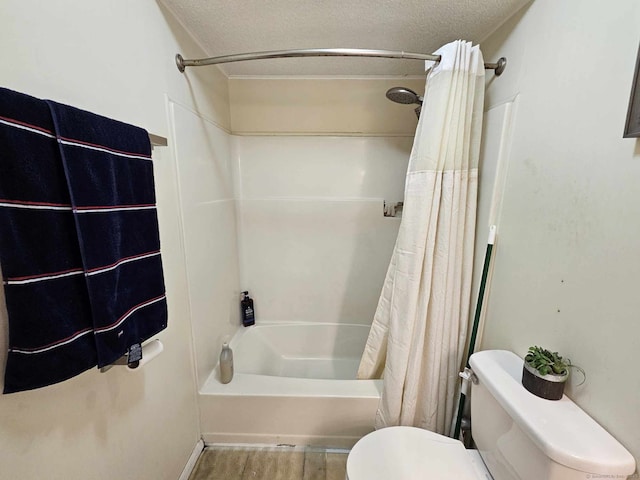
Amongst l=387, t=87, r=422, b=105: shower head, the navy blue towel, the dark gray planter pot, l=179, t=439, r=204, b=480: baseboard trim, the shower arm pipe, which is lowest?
l=179, t=439, r=204, b=480: baseboard trim

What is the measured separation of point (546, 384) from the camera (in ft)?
2.53

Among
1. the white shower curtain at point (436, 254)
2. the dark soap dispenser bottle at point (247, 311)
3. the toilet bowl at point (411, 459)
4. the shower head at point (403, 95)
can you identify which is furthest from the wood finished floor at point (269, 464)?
the shower head at point (403, 95)

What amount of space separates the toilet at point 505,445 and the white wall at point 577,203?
7 cm

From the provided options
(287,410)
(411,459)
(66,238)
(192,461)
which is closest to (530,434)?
(411,459)

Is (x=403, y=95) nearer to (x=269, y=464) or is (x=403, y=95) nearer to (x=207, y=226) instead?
(x=207, y=226)

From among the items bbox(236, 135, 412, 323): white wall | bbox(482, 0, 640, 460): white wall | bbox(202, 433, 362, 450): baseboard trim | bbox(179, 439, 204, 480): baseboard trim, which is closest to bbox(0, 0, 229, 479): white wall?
bbox(179, 439, 204, 480): baseboard trim

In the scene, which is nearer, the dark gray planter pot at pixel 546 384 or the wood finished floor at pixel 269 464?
the dark gray planter pot at pixel 546 384

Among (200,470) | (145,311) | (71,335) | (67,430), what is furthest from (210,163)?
(200,470)

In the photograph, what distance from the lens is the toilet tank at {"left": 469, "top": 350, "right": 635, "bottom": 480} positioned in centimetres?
62

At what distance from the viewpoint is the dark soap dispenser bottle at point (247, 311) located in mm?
2029

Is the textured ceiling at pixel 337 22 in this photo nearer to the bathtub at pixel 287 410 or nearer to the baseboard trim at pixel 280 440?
the bathtub at pixel 287 410

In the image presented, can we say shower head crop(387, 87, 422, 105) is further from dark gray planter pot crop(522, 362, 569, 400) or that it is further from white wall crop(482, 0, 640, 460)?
dark gray planter pot crop(522, 362, 569, 400)

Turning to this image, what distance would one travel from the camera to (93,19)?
2.48ft

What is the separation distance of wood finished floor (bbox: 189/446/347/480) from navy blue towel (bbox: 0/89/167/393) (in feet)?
3.42
